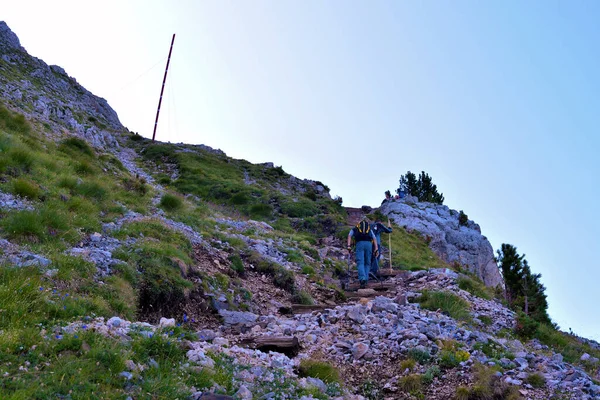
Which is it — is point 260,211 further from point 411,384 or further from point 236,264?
point 411,384

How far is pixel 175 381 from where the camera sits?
218 inches

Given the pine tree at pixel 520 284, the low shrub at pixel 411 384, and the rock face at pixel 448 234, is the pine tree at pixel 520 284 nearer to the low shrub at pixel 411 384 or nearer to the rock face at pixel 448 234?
the rock face at pixel 448 234

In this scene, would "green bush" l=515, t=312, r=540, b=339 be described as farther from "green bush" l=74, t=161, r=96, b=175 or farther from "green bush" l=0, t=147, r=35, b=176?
"green bush" l=74, t=161, r=96, b=175

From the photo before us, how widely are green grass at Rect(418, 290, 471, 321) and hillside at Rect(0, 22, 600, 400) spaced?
0.15 ft

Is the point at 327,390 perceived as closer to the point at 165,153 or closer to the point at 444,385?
the point at 444,385

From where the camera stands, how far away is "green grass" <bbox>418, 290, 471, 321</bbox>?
39.8 ft

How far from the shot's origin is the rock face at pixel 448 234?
38406 millimetres

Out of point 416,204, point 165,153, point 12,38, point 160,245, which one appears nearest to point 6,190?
point 160,245

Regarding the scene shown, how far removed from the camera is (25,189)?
11.3m

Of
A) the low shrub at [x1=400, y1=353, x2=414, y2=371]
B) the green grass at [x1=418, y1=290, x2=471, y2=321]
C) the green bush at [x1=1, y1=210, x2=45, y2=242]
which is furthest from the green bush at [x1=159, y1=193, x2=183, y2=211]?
the low shrub at [x1=400, y1=353, x2=414, y2=371]

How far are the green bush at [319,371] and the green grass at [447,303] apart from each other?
556 centimetres

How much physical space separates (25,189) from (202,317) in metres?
5.43

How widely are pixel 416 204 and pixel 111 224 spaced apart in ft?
120

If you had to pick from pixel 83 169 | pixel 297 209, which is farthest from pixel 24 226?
pixel 297 209
